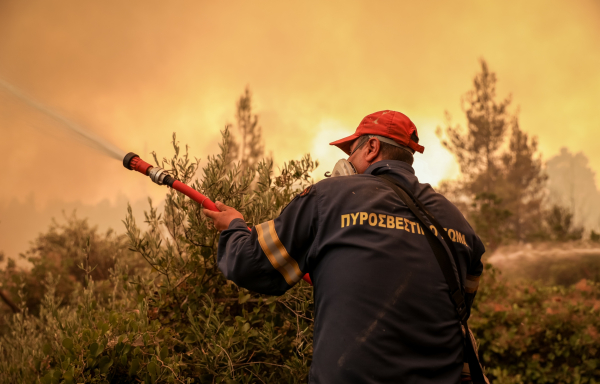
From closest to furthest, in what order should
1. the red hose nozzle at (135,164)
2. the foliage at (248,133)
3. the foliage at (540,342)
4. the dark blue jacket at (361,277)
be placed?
the dark blue jacket at (361,277)
the red hose nozzle at (135,164)
the foliage at (540,342)
the foliage at (248,133)

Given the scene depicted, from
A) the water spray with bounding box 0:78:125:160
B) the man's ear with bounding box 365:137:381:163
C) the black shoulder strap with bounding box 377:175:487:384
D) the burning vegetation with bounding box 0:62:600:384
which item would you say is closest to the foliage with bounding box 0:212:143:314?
the burning vegetation with bounding box 0:62:600:384

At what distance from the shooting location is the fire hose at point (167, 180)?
2766 millimetres

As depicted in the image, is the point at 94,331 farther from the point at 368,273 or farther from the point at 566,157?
the point at 566,157

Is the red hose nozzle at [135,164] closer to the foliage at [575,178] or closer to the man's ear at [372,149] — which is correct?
the man's ear at [372,149]

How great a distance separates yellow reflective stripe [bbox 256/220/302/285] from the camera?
209cm

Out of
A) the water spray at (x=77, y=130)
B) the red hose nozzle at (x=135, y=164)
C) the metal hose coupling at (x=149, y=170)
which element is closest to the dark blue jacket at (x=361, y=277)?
the metal hose coupling at (x=149, y=170)

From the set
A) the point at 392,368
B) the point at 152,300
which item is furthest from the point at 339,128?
the point at 392,368

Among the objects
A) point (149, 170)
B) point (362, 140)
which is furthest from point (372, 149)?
point (149, 170)

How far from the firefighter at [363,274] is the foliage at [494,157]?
76.6 feet

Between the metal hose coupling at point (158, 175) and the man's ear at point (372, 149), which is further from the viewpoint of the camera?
the metal hose coupling at point (158, 175)

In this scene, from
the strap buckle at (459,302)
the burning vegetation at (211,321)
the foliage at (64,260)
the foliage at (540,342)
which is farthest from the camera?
the foliage at (64,260)

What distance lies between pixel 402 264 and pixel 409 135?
97 centimetres

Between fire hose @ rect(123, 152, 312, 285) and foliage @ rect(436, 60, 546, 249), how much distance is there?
23.2m

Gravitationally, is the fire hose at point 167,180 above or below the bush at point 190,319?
above
